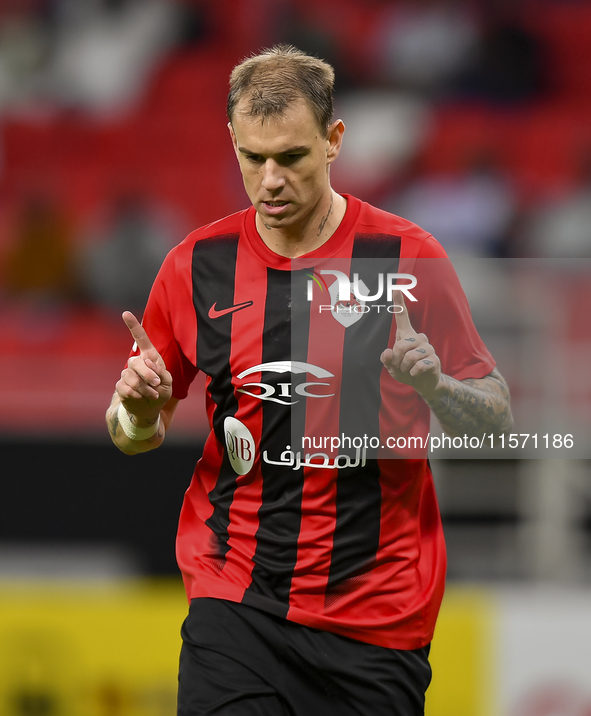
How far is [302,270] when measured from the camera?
2666 millimetres

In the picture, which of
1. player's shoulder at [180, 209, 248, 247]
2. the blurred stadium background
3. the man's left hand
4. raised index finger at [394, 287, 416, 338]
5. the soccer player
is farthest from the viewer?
the blurred stadium background

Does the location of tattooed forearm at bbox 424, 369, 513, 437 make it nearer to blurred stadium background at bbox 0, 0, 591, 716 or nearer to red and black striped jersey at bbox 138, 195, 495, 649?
red and black striped jersey at bbox 138, 195, 495, 649

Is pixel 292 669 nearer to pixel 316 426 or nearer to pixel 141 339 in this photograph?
pixel 316 426

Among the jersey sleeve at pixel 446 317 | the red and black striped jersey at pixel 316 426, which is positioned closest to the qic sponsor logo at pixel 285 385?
the red and black striped jersey at pixel 316 426

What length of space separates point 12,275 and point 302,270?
17.5 ft

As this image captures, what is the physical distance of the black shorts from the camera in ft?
8.41

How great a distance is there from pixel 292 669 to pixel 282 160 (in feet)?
4.03

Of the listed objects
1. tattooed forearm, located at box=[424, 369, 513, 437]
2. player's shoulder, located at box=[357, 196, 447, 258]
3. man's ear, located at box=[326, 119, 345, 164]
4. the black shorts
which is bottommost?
the black shorts

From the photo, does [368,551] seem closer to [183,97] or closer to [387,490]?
[387,490]

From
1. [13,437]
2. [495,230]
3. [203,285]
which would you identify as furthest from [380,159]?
[203,285]

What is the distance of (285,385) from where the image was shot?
2590mm

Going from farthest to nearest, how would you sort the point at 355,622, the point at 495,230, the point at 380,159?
the point at 380,159 → the point at 495,230 → the point at 355,622

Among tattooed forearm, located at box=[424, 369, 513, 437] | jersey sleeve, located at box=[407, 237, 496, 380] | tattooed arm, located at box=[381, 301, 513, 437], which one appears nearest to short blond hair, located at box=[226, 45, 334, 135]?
jersey sleeve, located at box=[407, 237, 496, 380]

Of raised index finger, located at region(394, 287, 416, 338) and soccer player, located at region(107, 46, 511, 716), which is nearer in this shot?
raised index finger, located at region(394, 287, 416, 338)
